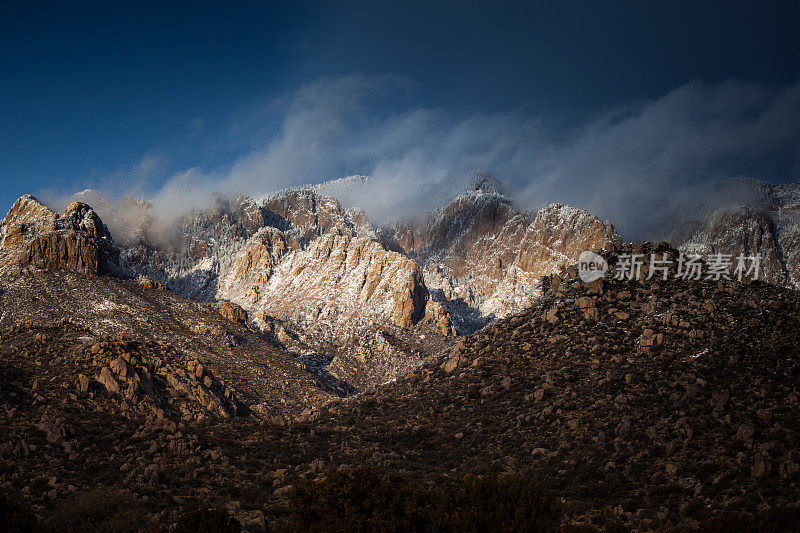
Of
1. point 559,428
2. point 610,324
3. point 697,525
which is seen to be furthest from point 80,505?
point 610,324

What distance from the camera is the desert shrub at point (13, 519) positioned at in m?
14.0

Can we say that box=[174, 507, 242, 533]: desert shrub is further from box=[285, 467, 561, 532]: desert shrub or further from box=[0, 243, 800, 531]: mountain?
box=[285, 467, 561, 532]: desert shrub

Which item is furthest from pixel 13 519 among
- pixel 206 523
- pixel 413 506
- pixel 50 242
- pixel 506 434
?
pixel 50 242

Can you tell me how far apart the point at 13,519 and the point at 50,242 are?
13025 centimetres

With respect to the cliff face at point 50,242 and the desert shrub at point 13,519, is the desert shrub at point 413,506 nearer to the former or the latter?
the desert shrub at point 13,519

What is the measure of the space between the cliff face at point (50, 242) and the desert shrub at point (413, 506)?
123 metres

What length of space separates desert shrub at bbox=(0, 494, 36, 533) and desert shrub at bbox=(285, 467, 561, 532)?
8163 mm

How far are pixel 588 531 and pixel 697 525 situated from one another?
3303mm

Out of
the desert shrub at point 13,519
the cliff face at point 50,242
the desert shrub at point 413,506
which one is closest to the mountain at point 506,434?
the desert shrub at point 413,506

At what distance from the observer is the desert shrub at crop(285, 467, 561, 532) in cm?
1558

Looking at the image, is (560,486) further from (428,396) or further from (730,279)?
(730,279)

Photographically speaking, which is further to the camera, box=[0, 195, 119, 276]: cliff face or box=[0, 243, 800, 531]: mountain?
box=[0, 195, 119, 276]: cliff face

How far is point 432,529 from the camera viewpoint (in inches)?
618

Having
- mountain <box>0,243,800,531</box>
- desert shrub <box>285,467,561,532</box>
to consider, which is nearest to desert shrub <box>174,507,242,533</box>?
mountain <box>0,243,800,531</box>
